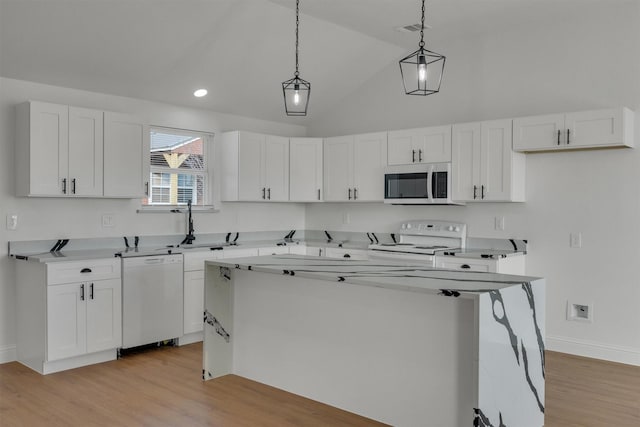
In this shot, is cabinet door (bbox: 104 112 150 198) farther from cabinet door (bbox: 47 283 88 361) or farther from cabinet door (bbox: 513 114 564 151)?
cabinet door (bbox: 513 114 564 151)

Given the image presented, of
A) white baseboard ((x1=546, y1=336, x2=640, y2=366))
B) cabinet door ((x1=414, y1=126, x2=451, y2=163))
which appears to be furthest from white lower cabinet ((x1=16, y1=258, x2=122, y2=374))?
white baseboard ((x1=546, y1=336, x2=640, y2=366))

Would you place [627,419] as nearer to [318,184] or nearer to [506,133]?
[506,133]

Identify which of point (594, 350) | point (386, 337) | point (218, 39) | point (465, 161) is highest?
point (218, 39)

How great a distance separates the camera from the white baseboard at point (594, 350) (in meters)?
4.47

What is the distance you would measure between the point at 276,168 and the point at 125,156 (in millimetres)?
1860

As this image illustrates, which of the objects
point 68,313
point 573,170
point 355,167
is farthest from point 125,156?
point 573,170

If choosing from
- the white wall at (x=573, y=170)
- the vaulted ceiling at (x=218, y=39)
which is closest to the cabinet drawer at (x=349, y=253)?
the white wall at (x=573, y=170)

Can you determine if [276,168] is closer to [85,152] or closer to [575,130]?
[85,152]

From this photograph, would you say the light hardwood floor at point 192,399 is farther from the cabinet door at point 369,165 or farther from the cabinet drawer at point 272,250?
the cabinet door at point 369,165

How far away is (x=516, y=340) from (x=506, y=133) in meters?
2.52

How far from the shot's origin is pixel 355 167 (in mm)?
6082

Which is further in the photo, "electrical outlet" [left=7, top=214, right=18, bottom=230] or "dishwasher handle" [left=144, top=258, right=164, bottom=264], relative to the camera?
"dishwasher handle" [left=144, top=258, right=164, bottom=264]

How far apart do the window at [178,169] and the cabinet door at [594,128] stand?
12.2 feet

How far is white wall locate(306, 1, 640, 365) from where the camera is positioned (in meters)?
4.52
